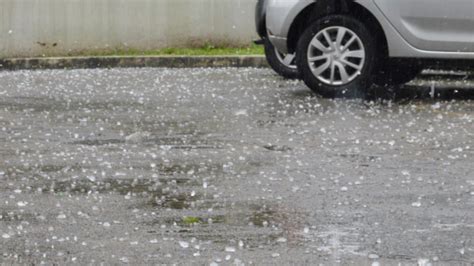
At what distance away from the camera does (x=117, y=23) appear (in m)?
17.3

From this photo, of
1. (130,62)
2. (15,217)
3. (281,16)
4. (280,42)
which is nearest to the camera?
(15,217)

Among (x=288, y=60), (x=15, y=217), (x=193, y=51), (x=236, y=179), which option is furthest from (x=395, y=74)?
(x=15, y=217)

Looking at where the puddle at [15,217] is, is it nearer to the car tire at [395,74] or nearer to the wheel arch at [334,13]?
the wheel arch at [334,13]

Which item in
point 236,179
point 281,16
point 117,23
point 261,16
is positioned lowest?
point 117,23

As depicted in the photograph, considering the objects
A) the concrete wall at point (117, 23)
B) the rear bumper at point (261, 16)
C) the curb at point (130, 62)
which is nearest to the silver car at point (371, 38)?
the rear bumper at point (261, 16)

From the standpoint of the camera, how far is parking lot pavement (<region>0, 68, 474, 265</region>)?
15.8 ft

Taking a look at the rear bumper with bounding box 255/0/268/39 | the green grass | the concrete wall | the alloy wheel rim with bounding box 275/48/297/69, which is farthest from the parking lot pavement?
the concrete wall

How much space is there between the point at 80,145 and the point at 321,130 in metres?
1.63

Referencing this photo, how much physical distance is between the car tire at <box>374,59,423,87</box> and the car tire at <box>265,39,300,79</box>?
3.49ft

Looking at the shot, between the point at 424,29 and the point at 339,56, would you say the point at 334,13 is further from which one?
the point at 424,29

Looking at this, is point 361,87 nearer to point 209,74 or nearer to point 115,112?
point 115,112

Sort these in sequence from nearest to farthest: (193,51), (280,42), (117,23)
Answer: (280,42)
(193,51)
(117,23)

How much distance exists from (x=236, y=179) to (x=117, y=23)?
36.1 ft

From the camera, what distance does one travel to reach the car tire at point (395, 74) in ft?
39.0
